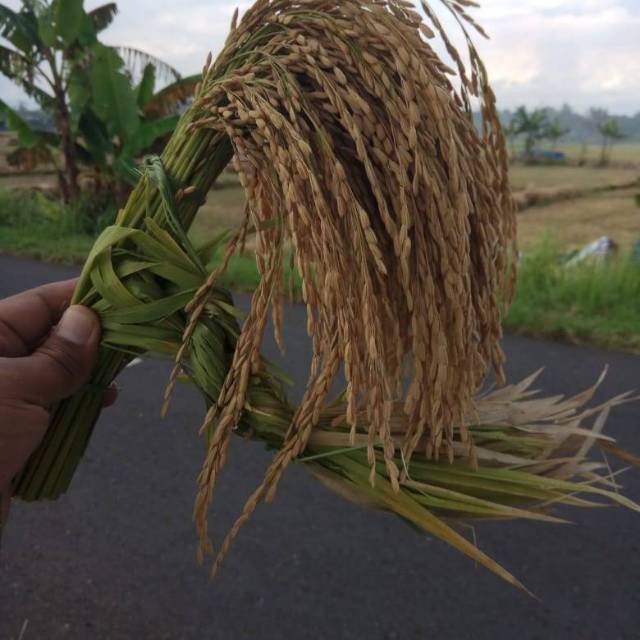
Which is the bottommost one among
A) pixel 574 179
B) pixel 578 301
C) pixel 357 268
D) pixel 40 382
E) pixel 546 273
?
pixel 574 179

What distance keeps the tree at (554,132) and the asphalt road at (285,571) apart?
39.2m

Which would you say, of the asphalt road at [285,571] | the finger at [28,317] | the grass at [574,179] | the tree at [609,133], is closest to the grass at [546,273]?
the asphalt road at [285,571]

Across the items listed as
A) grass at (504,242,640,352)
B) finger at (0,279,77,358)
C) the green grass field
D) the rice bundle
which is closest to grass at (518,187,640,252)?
the green grass field

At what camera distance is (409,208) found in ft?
2.97

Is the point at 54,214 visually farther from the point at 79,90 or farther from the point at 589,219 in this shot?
the point at 589,219

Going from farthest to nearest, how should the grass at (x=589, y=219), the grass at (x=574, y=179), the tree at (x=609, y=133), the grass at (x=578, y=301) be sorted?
1. the tree at (x=609, y=133)
2. the grass at (x=574, y=179)
3. the grass at (x=589, y=219)
4. the grass at (x=578, y=301)

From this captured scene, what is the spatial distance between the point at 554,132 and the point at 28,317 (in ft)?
143

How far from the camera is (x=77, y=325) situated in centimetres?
115

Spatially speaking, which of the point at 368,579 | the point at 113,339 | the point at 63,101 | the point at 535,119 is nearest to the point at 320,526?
the point at 368,579

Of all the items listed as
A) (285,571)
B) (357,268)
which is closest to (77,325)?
(357,268)

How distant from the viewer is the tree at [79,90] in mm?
7754

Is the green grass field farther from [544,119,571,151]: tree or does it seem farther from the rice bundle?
[544,119,571,151]: tree

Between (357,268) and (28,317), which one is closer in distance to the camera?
(357,268)

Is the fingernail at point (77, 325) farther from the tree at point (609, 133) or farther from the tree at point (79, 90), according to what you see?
the tree at point (609, 133)
